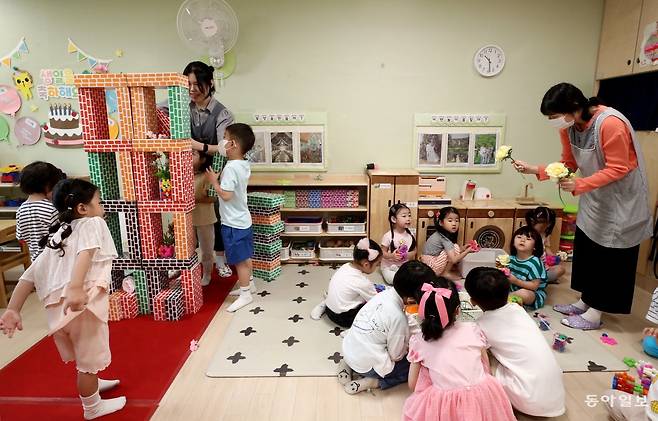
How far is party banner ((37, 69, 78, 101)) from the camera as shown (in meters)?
4.29

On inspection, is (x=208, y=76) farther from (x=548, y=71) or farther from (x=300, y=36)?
(x=548, y=71)

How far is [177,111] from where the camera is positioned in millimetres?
2920

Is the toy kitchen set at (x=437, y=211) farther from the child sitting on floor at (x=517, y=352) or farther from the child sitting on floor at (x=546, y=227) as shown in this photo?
the child sitting on floor at (x=517, y=352)

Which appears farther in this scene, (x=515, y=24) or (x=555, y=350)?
(x=515, y=24)

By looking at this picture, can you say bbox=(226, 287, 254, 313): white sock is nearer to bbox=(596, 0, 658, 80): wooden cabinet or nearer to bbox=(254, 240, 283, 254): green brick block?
bbox=(254, 240, 283, 254): green brick block

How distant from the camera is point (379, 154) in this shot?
446cm

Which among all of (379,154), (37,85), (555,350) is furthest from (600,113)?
(37,85)

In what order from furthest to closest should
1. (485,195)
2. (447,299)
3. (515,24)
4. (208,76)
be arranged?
(485,195), (515,24), (208,76), (447,299)

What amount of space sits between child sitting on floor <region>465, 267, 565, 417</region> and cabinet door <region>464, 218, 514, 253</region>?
2057 mm

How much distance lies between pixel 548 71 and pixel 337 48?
2.25 metres

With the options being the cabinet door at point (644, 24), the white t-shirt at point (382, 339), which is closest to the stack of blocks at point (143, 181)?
the white t-shirt at point (382, 339)

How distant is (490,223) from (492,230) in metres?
0.08

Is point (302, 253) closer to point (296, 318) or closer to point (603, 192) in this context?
point (296, 318)

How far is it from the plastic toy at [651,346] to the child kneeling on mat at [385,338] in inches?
64.9
